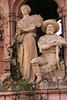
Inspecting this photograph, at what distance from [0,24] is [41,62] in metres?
3.13

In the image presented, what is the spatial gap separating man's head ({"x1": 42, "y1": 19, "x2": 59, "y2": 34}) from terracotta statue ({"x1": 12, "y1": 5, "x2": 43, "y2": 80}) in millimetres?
232

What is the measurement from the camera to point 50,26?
16406 millimetres

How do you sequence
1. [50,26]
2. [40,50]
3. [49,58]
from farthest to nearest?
1. [50,26]
2. [40,50]
3. [49,58]

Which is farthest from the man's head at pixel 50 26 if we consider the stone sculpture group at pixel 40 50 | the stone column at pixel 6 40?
the stone column at pixel 6 40

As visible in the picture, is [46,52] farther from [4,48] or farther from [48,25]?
[4,48]

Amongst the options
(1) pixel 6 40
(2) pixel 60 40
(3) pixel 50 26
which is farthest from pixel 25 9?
(2) pixel 60 40

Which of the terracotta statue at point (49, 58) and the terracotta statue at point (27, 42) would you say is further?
the terracotta statue at point (27, 42)

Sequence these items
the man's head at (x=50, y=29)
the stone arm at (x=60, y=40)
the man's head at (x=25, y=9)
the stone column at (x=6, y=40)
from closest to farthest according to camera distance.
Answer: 1. the stone arm at (x=60, y=40)
2. the man's head at (x=50, y=29)
3. the man's head at (x=25, y=9)
4. the stone column at (x=6, y=40)

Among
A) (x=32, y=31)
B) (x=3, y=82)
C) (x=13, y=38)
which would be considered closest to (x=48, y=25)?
(x=32, y=31)

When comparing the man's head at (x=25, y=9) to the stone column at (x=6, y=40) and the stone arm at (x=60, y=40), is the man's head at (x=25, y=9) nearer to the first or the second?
the stone column at (x=6, y=40)

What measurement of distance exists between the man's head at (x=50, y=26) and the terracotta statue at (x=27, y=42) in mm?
232

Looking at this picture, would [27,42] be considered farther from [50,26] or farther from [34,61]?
[50,26]

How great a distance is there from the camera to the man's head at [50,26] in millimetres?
16438

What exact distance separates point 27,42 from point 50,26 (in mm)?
1054
